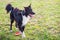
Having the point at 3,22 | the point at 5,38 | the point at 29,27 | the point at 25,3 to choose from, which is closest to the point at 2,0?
the point at 25,3

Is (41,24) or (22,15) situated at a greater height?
(22,15)

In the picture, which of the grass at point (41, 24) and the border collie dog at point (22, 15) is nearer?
the border collie dog at point (22, 15)

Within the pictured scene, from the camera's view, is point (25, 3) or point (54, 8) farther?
point (25, 3)

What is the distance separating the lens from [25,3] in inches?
397

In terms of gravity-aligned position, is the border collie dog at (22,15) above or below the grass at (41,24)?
above

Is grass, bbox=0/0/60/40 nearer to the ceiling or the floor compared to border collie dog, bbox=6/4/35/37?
nearer to the floor

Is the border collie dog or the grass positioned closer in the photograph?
the border collie dog

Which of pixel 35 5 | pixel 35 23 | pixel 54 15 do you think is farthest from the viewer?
pixel 35 5

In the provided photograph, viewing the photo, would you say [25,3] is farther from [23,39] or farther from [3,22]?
[23,39]

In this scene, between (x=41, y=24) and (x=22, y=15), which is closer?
(x=22, y=15)

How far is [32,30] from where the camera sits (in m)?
6.17

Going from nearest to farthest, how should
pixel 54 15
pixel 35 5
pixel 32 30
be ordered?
1. pixel 32 30
2. pixel 54 15
3. pixel 35 5

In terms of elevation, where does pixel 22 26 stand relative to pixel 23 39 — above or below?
above

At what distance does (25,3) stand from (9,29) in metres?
4.04
